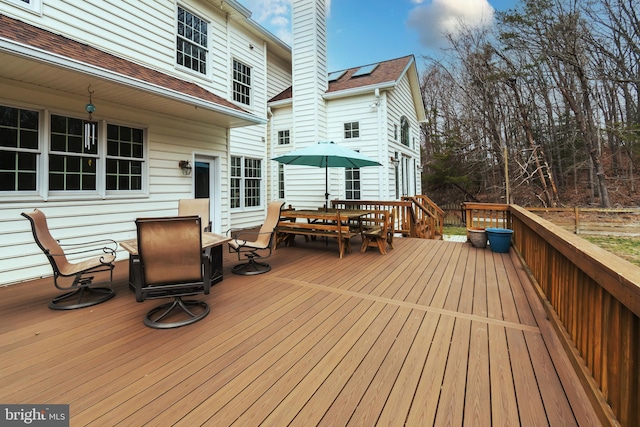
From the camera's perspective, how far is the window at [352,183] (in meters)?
8.65

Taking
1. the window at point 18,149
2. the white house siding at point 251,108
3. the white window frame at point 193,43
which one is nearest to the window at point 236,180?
the white house siding at point 251,108

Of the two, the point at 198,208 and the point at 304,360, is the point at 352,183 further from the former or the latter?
the point at 304,360

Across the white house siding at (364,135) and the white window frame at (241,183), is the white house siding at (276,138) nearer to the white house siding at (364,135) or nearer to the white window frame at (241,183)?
the white window frame at (241,183)

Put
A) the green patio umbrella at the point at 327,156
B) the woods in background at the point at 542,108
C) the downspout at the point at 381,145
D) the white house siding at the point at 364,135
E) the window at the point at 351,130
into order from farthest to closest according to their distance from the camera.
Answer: the woods in background at the point at 542,108
the window at the point at 351,130
the white house siding at the point at 364,135
the downspout at the point at 381,145
the green patio umbrella at the point at 327,156

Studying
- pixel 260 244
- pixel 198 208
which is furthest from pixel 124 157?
pixel 260 244

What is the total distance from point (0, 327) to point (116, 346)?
1.35m

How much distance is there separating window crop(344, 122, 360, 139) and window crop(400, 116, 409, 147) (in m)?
2.27

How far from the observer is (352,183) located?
873cm

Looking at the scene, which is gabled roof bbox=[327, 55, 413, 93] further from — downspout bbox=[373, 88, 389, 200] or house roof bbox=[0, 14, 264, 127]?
house roof bbox=[0, 14, 264, 127]

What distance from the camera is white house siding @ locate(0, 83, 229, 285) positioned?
3861 mm

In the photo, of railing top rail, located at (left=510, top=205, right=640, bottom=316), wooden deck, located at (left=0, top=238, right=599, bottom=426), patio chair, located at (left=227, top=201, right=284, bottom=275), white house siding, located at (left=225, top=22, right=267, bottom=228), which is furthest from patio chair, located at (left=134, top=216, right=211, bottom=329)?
white house siding, located at (left=225, top=22, right=267, bottom=228)

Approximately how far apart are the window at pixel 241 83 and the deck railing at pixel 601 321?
830cm

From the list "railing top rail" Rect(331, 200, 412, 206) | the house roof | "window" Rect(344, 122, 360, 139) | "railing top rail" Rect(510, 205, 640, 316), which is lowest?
"railing top rail" Rect(510, 205, 640, 316)

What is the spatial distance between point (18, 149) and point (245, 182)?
5.18m
